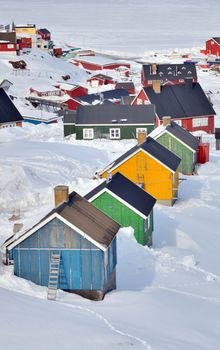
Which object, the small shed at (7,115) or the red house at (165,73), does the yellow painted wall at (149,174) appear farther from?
the red house at (165,73)

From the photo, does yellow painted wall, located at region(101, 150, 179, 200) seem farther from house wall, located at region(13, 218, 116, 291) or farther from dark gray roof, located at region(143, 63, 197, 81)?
dark gray roof, located at region(143, 63, 197, 81)

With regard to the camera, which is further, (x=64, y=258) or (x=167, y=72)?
(x=167, y=72)

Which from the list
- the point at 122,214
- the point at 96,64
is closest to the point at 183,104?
the point at 122,214

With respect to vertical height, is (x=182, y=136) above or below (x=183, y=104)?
above

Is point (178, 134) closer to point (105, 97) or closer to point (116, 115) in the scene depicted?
point (116, 115)

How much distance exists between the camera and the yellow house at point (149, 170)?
1416 inches

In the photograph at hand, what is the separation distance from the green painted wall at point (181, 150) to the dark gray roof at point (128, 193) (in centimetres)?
1414

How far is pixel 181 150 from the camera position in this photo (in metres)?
45.3

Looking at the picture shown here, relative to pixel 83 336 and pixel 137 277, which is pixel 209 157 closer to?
pixel 137 277

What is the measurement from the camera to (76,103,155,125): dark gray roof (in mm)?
54438

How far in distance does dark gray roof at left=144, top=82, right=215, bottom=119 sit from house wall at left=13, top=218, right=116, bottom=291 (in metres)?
39.1

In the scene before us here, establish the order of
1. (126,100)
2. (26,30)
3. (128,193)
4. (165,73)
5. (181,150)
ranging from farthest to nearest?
(26,30)
(165,73)
(126,100)
(181,150)
(128,193)

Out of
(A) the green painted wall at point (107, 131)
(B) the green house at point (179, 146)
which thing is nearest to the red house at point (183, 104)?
(A) the green painted wall at point (107, 131)

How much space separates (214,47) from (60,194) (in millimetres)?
125410
